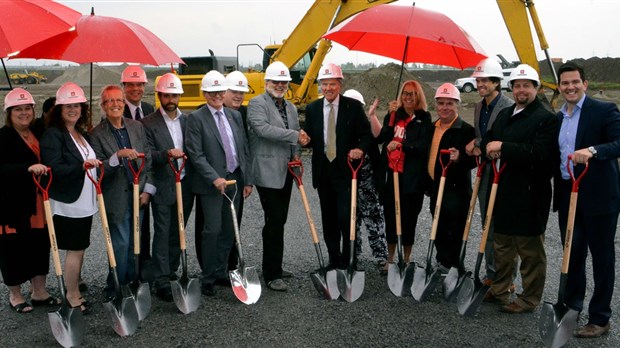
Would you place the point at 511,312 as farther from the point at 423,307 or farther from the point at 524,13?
the point at 524,13

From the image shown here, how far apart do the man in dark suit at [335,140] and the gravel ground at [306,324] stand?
837mm

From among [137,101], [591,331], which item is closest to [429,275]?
[591,331]

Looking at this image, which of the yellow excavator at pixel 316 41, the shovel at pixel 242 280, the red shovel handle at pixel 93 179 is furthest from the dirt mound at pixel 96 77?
the red shovel handle at pixel 93 179

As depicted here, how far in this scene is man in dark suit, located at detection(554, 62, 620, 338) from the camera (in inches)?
180

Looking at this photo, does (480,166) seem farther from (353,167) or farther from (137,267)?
(137,267)

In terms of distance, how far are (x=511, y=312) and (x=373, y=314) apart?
119 centimetres

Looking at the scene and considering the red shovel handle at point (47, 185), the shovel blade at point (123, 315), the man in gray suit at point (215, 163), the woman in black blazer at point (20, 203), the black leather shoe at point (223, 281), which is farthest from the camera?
the black leather shoe at point (223, 281)

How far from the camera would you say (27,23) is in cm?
443

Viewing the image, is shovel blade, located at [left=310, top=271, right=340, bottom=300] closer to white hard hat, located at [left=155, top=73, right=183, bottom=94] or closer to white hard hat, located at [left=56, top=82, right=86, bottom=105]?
white hard hat, located at [left=155, top=73, right=183, bottom=94]

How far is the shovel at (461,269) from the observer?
17.7 ft

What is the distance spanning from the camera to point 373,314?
529cm

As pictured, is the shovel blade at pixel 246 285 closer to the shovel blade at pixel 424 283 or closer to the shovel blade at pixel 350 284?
the shovel blade at pixel 350 284

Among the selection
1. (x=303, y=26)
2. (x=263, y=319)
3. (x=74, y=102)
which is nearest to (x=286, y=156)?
(x=263, y=319)

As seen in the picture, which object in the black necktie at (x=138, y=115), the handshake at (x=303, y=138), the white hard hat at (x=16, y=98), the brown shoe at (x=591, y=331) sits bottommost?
the brown shoe at (x=591, y=331)
